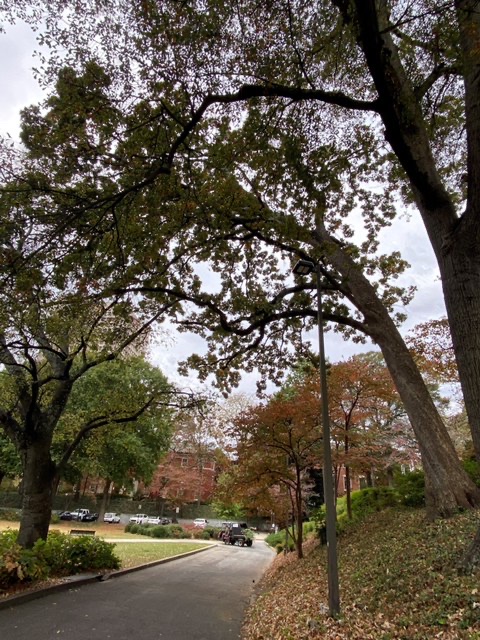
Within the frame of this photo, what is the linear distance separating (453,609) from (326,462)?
2.50 metres

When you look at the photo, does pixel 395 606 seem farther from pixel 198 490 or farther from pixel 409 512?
pixel 198 490

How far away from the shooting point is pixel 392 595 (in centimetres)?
525

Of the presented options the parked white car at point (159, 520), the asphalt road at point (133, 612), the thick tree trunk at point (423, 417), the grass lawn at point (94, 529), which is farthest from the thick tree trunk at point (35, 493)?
the parked white car at point (159, 520)

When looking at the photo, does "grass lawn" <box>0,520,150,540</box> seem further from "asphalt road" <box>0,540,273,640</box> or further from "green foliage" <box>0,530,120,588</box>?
"asphalt road" <box>0,540,273,640</box>

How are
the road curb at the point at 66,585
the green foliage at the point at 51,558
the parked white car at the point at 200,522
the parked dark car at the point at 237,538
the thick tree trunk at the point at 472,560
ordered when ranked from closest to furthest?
the thick tree trunk at the point at 472,560 < the road curb at the point at 66,585 < the green foliage at the point at 51,558 < the parked dark car at the point at 237,538 < the parked white car at the point at 200,522

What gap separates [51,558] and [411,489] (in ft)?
33.5

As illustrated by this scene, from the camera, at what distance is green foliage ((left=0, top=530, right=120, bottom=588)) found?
7.54 metres

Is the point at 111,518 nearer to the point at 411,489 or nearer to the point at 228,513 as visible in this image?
the point at 228,513

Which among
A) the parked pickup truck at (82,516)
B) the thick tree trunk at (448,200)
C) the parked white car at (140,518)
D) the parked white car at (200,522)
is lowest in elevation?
the parked white car at (200,522)

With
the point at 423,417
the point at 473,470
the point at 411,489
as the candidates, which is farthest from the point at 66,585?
the point at 473,470

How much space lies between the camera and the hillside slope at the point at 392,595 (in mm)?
4223

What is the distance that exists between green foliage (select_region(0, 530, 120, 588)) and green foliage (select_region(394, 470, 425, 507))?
880 centimetres

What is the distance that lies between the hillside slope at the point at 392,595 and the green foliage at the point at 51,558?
14.4ft

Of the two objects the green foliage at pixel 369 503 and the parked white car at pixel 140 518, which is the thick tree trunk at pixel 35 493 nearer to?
the green foliage at pixel 369 503
